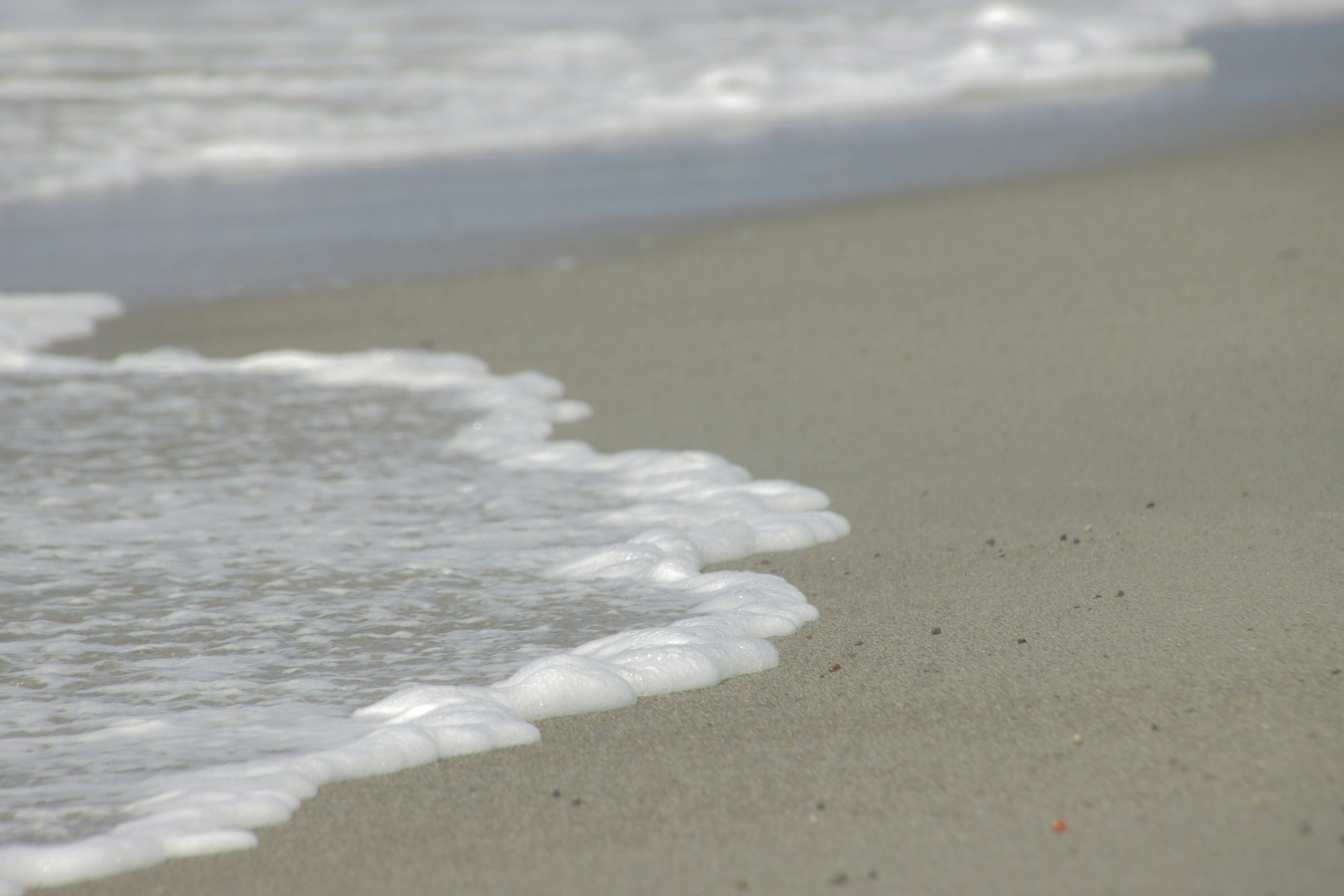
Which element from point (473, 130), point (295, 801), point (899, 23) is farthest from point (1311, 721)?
point (899, 23)

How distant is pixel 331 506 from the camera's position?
3.48 meters

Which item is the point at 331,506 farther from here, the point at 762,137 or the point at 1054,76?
the point at 1054,76

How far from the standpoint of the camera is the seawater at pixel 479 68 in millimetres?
10125

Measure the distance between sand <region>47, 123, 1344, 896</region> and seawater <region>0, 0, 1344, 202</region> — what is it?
4.68 meters

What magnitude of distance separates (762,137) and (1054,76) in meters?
3.08

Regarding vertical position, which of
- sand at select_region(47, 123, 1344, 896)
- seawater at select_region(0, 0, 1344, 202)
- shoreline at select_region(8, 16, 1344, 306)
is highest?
seawater at select_region(0, 0, 1344, 202)

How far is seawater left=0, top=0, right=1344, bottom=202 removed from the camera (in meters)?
10.1

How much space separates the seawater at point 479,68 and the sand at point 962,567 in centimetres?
468

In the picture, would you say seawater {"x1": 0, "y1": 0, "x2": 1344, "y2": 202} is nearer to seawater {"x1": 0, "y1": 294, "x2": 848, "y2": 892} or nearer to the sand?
the sand

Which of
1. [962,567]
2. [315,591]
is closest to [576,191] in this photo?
[315,591]

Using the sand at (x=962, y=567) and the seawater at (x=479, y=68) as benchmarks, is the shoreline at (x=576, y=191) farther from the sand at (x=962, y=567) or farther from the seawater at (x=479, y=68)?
the sand at (x=962, y=567)

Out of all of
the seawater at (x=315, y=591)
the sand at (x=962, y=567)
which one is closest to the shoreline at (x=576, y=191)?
the sand at (x=962, y=567)

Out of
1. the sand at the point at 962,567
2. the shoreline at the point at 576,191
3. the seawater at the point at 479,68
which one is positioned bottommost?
the sand at the point at 962,567

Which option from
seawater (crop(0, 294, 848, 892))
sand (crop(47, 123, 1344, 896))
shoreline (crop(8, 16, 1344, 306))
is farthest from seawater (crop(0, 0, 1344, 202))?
seawater (crop(0, 294, 848, 892))
